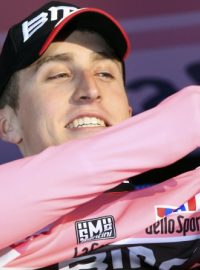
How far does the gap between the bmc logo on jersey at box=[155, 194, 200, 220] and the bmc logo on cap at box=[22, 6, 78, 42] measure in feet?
1.10

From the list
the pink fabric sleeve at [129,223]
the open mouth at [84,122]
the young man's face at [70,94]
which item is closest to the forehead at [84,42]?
the young man's face at [70,94]

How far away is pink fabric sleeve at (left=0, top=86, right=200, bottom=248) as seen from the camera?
0.69 m

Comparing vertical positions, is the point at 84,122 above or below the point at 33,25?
below

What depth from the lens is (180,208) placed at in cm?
88

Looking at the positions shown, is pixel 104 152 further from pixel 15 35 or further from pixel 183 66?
pixel 183 66

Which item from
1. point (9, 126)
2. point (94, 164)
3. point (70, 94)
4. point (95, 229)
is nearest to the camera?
point (94, 164)

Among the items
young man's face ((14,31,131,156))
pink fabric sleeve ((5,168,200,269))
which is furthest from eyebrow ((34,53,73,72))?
pink fabric sleeve ((5,168,200,269))

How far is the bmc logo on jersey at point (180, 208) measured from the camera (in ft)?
2.78

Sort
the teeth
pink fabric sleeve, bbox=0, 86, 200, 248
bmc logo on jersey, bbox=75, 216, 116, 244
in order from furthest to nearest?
the teeth < bmc logo on jersey, bbox=75, 216, 116, 244 < pink fabric sleeve, bbox=0, 86, 200, 248

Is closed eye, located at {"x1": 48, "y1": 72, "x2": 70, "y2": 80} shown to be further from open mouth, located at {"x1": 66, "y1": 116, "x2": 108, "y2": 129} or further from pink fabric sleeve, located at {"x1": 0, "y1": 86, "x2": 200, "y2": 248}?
pink fabric sleeve, located at {"x1": 0, "y1": 86, "x2": 200, "y2": 248}

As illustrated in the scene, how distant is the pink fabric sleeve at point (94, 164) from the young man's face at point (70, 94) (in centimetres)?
20

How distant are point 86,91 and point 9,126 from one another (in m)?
0.21

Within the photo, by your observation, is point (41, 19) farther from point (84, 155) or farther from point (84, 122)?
point (84, 155)

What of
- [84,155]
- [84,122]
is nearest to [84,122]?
[84,122]
